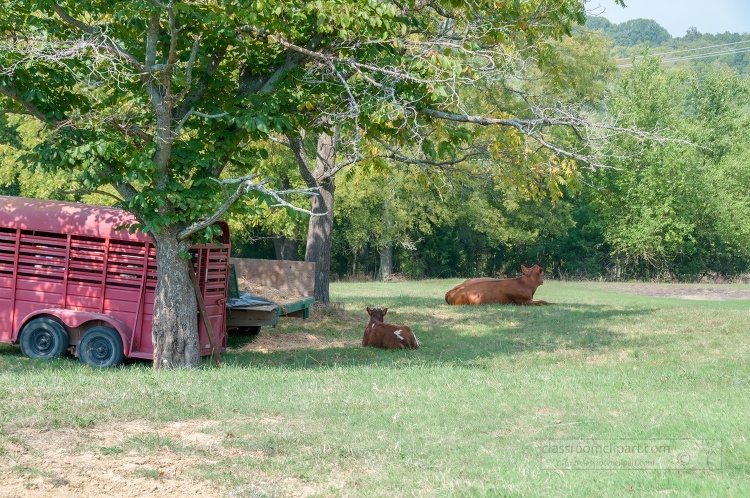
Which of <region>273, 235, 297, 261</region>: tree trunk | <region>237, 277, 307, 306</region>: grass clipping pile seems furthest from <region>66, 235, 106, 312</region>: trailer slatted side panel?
<region>273, 235, 297, 261</region>: tree trunk

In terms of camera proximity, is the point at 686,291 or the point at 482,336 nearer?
the point at 482,336

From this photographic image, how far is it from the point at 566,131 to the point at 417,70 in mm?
36229

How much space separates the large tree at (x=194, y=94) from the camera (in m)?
12.0

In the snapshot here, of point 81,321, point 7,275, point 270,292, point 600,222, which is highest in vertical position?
point 600,222

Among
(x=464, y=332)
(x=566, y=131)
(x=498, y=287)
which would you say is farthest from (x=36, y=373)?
(x=566, y=131)

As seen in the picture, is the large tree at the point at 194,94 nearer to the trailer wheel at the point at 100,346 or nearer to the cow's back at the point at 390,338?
the trailer wheel at the point at 100,346

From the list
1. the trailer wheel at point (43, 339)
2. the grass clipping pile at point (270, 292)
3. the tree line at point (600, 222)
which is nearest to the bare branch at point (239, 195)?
the trailer wheel at point (43, 339)

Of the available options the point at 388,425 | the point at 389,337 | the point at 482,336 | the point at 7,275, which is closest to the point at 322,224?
the point at 482,336

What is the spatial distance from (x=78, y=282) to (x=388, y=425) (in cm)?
716

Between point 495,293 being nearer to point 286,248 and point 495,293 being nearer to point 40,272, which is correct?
point 40,272

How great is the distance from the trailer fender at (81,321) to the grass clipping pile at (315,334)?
3119 millimetres

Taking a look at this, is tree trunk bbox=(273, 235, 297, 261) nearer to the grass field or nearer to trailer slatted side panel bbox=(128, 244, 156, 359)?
the grass field

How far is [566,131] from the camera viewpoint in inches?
1882

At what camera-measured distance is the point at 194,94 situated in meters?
13.9
